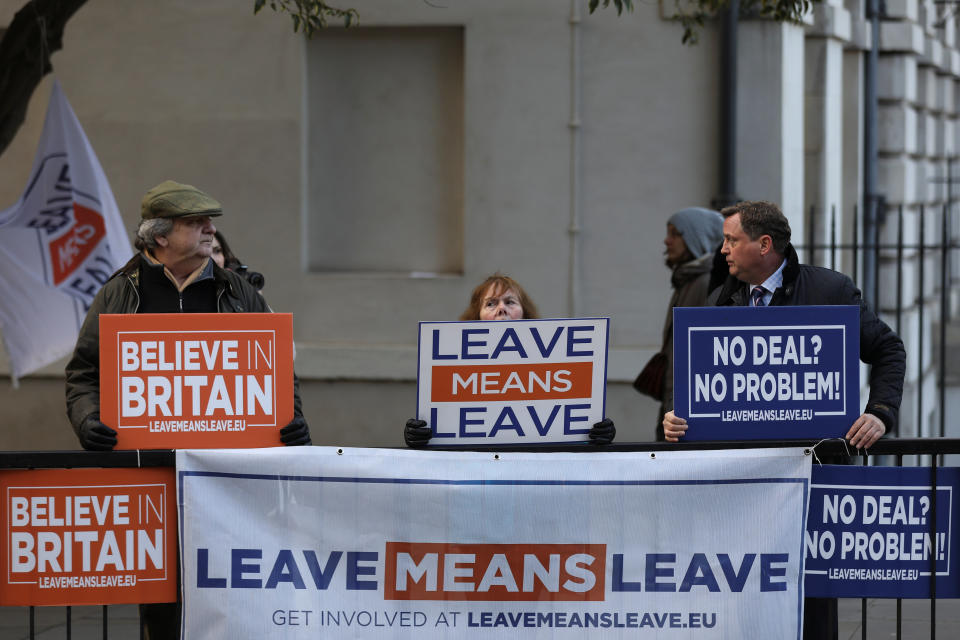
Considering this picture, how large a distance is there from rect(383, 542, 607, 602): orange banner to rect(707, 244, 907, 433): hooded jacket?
4.13 feet

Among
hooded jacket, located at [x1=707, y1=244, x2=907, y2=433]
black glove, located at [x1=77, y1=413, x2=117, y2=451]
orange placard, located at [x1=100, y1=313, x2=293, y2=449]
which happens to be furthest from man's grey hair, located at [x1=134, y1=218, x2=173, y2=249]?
hooded jacket, located at [x1=707, y1=244, x2=907, y2=433]

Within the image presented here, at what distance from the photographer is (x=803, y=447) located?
15.8 ft

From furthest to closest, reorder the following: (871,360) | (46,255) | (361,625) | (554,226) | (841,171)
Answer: (841,171)
(554,226)
(46,255)
(871,360)
(361,625)

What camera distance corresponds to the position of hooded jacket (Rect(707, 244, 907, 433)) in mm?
5137

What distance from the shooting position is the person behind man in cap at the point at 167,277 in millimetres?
5273

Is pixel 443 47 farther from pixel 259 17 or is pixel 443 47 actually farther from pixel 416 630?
pixel 416 630

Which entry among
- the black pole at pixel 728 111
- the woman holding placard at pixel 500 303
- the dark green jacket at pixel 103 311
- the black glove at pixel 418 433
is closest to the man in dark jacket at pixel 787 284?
the woman holding placard at pixel 500 303

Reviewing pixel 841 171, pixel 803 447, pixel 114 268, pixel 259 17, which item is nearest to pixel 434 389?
pixel 803 447

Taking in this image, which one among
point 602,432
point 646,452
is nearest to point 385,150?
point 602,432

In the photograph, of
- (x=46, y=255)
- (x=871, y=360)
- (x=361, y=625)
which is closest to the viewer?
(x=361, y=625)

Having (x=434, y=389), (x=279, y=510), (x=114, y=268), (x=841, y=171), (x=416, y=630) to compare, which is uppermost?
(x=841, y=171)

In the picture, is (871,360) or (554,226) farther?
(554,226)

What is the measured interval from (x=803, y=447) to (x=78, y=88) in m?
7.25

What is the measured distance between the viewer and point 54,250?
7699mm
